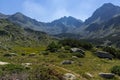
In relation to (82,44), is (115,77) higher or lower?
lower

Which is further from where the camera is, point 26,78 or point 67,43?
point 67,43

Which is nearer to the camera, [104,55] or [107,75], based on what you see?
[107,75]

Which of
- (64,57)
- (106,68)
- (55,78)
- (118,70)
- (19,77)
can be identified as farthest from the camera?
(64,57)

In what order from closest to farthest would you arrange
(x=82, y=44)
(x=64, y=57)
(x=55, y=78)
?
(x=55, y=78), (x=64, y=57), (x=82, y=44)

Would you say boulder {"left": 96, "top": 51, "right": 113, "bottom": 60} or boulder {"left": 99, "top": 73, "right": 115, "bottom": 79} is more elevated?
boulder {"left": 96, "top": 51, "right": 113, "bottom": 60}

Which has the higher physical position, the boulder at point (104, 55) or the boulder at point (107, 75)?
the boulder at point (104, 55)

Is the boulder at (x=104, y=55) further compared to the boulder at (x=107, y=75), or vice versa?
the boulder at (x=104, y=55)

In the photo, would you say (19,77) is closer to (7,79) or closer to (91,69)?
(7,79)

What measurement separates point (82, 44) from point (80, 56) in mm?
10870

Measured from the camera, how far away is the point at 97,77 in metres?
27.6

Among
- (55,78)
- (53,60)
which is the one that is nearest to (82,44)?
(53,60)

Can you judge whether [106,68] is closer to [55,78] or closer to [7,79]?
[55,78]

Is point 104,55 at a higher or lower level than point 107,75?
higher

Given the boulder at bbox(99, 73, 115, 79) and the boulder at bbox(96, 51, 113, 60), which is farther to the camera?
the boulder at bbox(96, 51, 113, 60)
